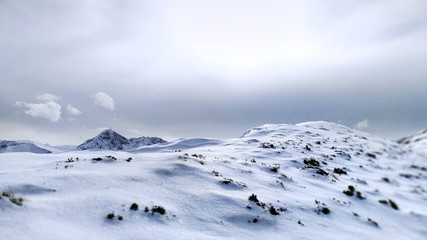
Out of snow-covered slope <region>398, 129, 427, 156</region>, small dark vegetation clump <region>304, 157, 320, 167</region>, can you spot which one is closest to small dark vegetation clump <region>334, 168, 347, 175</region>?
small dark vegetation clump <region>304, 157, 320, 167</region>

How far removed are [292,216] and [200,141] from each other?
3178 cm

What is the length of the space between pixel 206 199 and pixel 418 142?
890 centimetres

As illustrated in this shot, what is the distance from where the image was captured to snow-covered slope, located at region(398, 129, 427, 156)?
27.1 ft

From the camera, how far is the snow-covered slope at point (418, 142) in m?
8.27

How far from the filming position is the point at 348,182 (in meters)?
19.9

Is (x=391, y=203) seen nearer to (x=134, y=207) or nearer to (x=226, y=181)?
(x=226, y=181)

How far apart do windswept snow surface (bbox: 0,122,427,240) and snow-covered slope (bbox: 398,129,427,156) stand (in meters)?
0.22

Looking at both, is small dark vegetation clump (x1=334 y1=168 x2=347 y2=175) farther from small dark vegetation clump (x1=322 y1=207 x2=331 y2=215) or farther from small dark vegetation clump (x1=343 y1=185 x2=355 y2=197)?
small dark vegetation clump (x1=322 y1=207 x2=331 y2=215)

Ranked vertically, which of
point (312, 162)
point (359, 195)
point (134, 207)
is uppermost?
point (312, 162)

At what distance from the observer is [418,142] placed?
328 inches

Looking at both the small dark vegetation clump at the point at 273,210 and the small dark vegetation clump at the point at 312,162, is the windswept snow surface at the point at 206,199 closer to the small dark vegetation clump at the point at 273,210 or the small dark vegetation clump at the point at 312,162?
the small dark vegetation clump at the point at 273,210

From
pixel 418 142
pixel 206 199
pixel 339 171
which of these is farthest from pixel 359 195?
pixel 206 199

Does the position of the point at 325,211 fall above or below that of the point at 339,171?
below

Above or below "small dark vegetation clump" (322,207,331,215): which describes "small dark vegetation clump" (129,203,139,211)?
above
